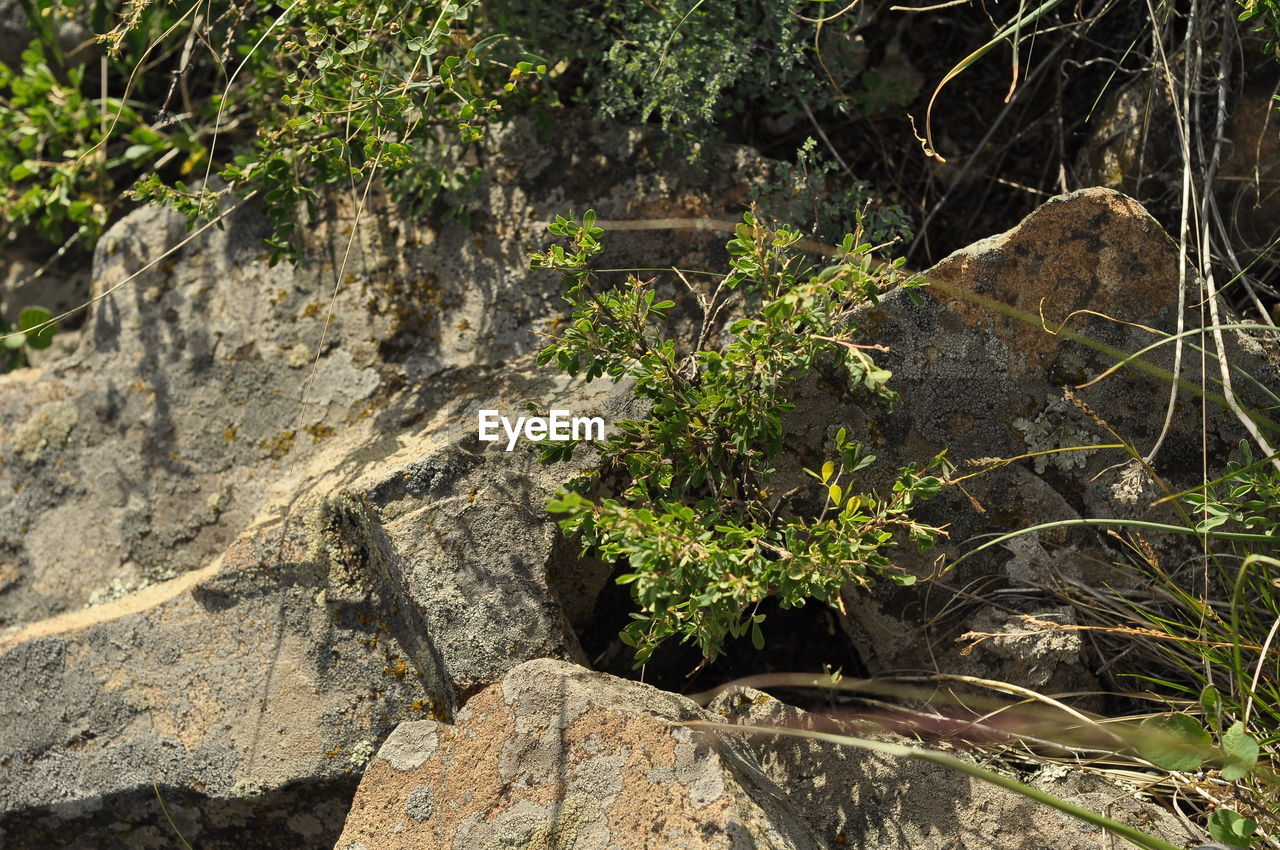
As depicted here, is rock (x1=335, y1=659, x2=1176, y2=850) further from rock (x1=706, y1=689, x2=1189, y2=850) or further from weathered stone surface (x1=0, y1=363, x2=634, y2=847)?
weathered stone surface (x1=0, y1=363, x2=634, y2=847)

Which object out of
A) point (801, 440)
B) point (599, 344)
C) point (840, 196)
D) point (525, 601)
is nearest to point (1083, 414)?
point (801, 440)

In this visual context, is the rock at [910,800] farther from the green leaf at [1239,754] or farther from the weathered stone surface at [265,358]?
the weathered stone surface at [265,358]

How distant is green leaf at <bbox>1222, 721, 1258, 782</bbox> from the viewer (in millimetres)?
2098

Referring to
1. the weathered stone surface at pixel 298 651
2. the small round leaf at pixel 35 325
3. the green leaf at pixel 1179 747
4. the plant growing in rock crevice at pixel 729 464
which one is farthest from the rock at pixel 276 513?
the green leaf at pixel 1179 747

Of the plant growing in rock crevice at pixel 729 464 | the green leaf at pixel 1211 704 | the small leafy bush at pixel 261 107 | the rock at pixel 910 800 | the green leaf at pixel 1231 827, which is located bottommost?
the rock at pixel 910 800

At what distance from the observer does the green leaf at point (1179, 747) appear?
2.14 m

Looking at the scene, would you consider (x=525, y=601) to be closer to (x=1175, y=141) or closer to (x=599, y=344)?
(x=599, y=344)

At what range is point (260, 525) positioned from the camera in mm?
3268

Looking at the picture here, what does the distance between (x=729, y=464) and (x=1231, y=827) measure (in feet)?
4.63

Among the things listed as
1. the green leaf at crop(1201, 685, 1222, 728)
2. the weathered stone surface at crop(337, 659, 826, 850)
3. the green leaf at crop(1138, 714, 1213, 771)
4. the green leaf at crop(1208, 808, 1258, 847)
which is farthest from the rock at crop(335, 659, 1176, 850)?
the green leaf at crop(1138, 714, 1213, 771)

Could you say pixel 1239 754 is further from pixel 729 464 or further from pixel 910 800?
pixel 729 464

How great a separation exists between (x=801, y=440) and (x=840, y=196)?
90 cm

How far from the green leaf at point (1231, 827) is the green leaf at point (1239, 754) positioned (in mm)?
220

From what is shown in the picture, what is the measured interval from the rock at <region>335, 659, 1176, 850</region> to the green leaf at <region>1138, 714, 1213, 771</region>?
429mm
